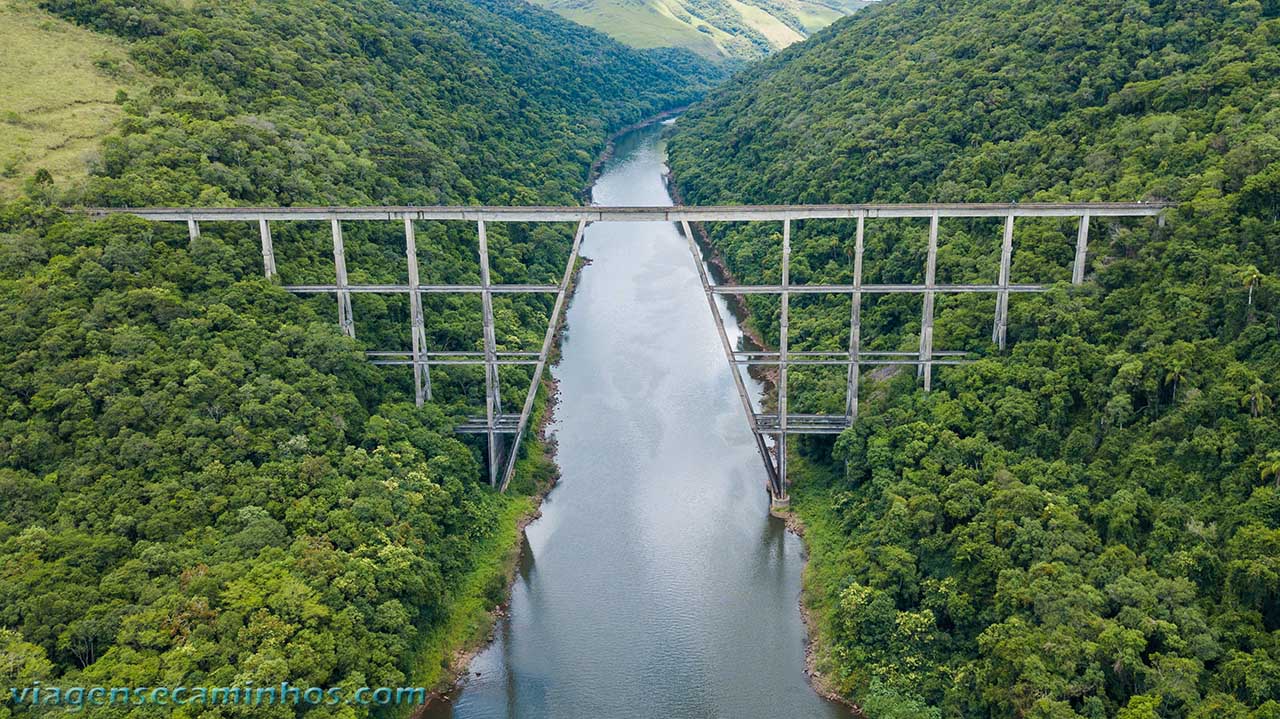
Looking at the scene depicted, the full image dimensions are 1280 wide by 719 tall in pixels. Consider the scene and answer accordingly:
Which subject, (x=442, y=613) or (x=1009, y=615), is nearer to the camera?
(x=1009, y=615)

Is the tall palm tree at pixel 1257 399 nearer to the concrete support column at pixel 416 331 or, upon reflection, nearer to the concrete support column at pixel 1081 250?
the concrete support column at pixel 1081 250

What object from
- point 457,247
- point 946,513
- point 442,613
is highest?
point 457,247

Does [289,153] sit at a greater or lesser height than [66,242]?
greater

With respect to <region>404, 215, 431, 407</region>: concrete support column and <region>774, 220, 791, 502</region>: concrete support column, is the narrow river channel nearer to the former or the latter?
<region>774, 220, 791, 502</region>: concrete support column

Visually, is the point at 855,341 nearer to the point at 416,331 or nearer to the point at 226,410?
the point at 416,331

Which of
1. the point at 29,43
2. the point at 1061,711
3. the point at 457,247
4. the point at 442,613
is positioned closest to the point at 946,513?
the point at 1061,711

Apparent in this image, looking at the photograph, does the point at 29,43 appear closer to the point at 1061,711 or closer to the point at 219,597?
the point at 219,597

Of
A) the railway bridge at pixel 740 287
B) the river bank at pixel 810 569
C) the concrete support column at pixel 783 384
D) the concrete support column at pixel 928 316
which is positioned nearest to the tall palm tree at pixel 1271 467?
the railway bridge at pixel 740 287
